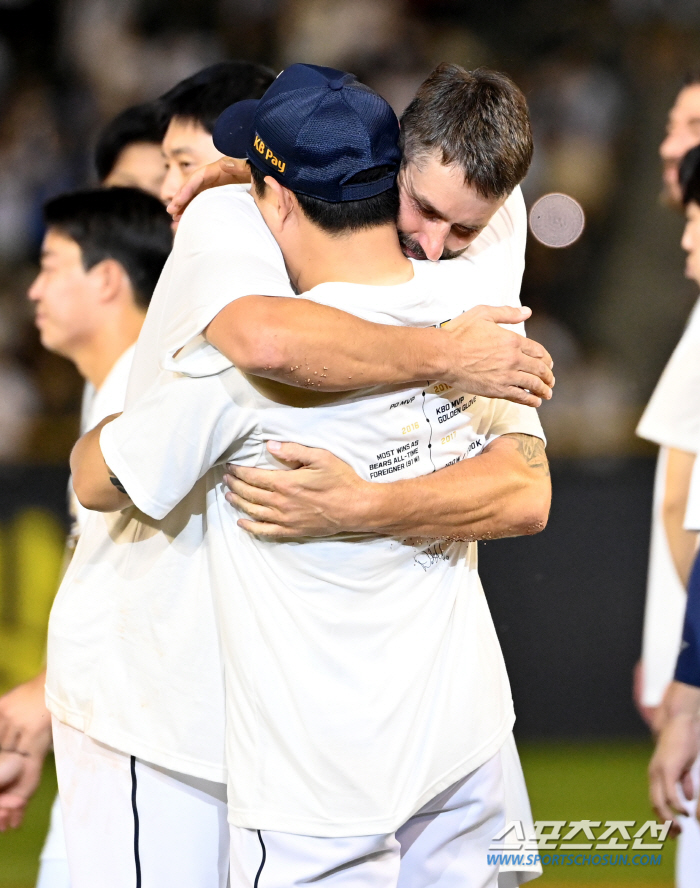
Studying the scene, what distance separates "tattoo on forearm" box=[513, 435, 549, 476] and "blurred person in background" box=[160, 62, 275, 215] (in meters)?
1.06

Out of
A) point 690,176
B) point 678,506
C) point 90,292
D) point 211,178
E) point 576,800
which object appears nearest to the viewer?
point 211,178

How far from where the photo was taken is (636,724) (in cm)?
404

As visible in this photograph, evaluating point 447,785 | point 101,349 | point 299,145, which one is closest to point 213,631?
point 447,785

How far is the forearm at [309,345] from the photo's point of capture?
4.03ft

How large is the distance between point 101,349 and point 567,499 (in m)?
2.25

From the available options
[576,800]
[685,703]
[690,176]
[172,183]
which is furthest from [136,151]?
[576,800]

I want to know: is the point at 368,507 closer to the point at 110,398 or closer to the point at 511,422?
the point at 511,422

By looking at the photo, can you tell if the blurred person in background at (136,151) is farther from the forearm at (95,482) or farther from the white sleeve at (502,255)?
the forearm at (95,482)

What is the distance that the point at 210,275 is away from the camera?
51.5 inches

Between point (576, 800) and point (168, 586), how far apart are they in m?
2.64

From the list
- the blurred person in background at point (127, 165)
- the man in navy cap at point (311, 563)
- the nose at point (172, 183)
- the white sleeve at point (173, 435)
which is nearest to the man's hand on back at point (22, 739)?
the blurred person in background at point (127, 165)

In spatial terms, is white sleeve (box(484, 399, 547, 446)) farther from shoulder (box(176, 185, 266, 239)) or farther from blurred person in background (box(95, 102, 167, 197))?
blurred person in background (box(95, 102, 167, 197))

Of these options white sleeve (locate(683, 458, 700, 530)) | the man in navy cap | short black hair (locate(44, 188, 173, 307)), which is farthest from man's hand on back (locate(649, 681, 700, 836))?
short black hair (locate(44, 188, 173, 307))

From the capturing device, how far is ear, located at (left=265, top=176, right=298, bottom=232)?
136 cm
